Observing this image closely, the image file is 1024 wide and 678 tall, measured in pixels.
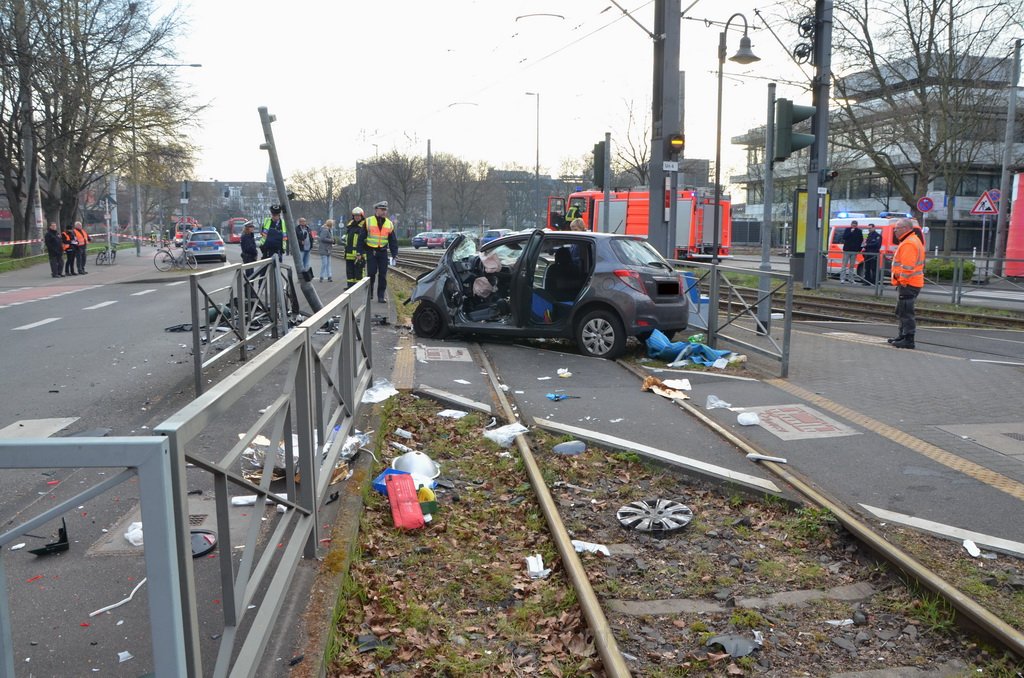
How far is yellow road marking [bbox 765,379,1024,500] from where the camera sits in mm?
5848

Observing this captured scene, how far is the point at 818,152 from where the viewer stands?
2166 centimetres

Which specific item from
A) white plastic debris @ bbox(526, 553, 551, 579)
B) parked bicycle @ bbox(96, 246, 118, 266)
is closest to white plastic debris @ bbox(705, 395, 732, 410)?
white plastic debris @ bbox(526, 553, 551, 579)

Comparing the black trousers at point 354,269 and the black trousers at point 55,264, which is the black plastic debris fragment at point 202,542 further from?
the black trousers at point 55,264

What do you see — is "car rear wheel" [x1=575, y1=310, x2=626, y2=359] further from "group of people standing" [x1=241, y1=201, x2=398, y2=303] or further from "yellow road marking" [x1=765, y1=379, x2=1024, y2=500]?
"group of people standing" [x1=241, y1=201, x2=398, y2=303]

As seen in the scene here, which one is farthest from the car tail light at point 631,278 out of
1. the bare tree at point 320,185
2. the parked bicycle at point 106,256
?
the bare tree at point 320,185

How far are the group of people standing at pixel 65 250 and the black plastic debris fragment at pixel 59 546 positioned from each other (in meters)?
24.4

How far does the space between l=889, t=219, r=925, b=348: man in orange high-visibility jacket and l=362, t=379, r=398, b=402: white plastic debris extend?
750 cm

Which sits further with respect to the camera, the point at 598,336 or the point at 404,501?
the point at 598,336

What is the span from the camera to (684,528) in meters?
5.30

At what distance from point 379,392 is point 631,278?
12.9ft

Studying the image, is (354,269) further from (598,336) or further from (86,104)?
(86,104)

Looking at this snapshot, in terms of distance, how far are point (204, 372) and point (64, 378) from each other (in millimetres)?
1610

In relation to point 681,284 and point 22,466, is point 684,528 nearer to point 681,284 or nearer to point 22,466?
point 22,466

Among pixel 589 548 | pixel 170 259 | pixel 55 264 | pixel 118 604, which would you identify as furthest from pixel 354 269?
pixel 170 259
